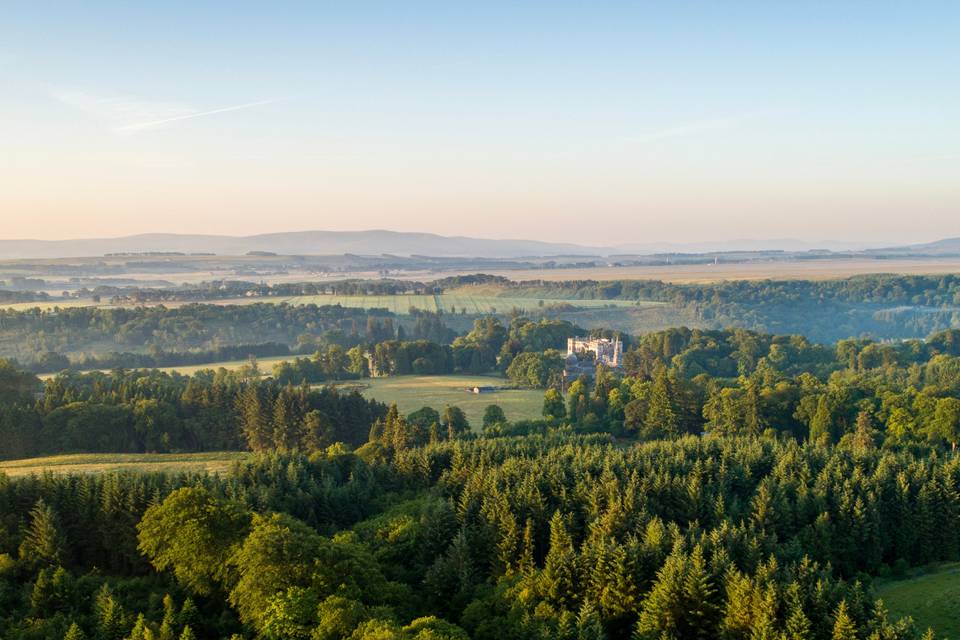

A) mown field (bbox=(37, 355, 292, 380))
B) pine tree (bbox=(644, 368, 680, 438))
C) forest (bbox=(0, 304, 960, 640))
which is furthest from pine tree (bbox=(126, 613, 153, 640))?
mown field (bbox=(37, 355, 292, 380))

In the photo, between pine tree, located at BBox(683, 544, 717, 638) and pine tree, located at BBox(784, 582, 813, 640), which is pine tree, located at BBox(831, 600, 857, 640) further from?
pine tree, located at BBox(683, 544, 717, 638)

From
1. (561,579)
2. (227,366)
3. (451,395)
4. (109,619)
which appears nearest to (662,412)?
(451,395)

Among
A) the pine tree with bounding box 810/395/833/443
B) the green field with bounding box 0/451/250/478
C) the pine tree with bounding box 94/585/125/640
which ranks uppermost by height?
the pine tree with bounding box 94/585/125/640

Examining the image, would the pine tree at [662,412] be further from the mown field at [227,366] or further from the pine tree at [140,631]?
the mown field at [227,366]

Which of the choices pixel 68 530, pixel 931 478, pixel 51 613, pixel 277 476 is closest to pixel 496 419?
pixel 277 476

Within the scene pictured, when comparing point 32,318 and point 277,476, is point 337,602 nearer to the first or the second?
point 277,476

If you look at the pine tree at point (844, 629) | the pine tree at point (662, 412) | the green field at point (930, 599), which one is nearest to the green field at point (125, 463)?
the pine tree at point (662, 412)
